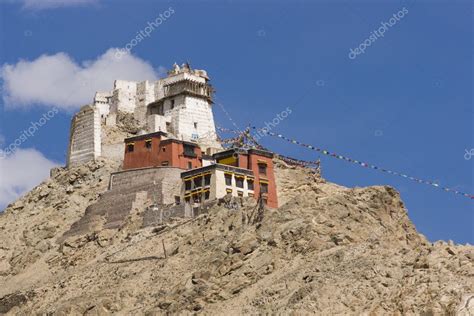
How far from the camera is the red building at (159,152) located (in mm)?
96750

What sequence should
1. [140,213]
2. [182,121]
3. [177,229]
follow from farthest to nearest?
[182,121] < [140,213] < [177,229]

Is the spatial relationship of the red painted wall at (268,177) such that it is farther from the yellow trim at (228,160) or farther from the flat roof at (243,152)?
the yellow trim at (228,160)

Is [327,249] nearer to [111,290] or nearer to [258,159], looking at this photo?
[111,290]

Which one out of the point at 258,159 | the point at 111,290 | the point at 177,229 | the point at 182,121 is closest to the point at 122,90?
the point at 182,121

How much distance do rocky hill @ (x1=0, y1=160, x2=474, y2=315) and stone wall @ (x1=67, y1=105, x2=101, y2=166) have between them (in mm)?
2047

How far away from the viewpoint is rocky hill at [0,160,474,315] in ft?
199

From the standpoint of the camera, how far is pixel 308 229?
71750mm

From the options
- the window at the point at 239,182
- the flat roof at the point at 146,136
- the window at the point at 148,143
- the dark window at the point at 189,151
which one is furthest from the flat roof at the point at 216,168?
the flat roof at the point at 146,136

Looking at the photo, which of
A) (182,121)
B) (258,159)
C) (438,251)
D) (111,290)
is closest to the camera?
(438,251)

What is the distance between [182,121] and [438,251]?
47.1 m

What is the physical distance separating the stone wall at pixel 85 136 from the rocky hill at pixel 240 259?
2.05 m

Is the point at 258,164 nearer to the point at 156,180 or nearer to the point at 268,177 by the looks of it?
the point at 268,177

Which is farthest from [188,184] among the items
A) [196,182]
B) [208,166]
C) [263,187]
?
[263,187]

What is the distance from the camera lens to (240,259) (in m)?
72.1
